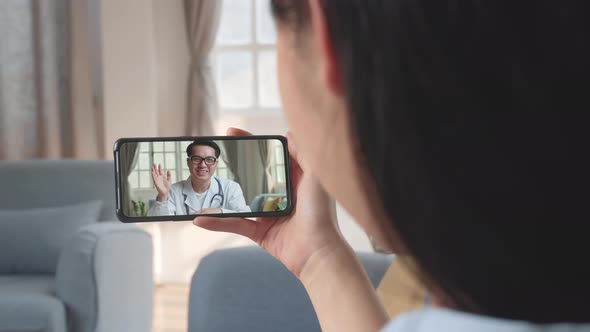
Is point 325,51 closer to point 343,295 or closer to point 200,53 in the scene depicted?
point 343,295

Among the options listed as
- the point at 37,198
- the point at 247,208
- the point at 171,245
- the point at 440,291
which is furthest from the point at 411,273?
the point at 171,245

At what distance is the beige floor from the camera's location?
3316 millimetres

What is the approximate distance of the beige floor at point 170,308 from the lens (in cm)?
332

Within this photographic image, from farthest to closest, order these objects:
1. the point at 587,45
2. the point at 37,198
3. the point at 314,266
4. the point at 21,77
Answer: the point at 21,77 < the point at 37,198 < the point at 314,266 < the point at 587,45

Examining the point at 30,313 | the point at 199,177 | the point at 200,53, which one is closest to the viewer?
the point at 199,177

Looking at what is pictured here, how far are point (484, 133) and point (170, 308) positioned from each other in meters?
3.55

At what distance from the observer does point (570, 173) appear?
0.25 meters

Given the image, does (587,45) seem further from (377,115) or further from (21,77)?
(21,77)

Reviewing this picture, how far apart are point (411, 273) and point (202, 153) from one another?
22.9 inches

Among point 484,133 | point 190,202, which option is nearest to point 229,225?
point 190,202

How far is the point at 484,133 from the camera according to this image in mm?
253

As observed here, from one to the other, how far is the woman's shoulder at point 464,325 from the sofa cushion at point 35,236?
2.60 metres

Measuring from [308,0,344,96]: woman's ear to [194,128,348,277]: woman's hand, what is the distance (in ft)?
1.38

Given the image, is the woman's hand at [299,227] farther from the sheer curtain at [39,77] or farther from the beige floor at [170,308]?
the sheer curtain at [39,77]
